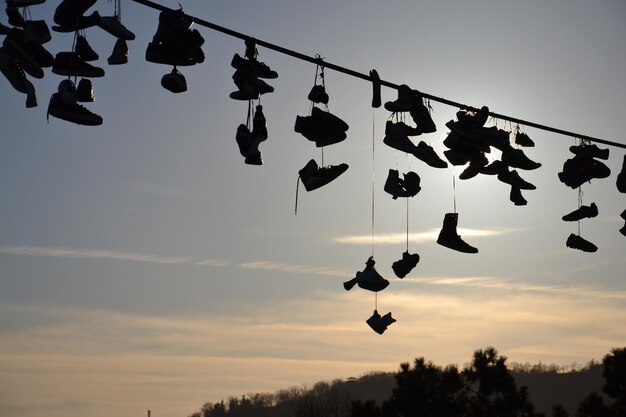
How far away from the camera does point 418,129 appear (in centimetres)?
543

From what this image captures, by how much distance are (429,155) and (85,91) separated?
208cm

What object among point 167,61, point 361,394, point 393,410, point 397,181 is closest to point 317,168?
point 397,181

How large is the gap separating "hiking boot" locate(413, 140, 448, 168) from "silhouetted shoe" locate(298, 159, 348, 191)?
473 millimetres

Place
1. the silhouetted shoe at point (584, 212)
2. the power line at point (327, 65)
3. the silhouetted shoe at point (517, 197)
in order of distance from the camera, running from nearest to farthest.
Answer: the power line at point (327, 65) → the silhouetted shoe at point (517, 197) → the silhouetted shoe at point (584, 212)

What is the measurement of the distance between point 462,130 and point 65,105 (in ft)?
7.70

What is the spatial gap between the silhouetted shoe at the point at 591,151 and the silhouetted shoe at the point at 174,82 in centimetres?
284

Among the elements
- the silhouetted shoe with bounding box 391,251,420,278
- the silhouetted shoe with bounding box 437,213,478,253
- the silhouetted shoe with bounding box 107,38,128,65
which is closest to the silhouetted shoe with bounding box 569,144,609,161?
the silhouetted shoe with bounding box 437,213,478,253

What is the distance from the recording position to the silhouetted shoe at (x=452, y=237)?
19.0 ft

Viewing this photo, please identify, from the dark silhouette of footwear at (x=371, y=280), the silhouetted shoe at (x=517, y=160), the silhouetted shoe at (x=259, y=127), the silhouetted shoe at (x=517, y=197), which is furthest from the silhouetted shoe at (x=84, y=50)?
the silhouetted shoe at (x=517, y=197)

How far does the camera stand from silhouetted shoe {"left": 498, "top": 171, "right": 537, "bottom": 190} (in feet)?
19.2

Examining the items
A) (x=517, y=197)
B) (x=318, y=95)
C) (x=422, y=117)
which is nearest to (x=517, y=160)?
(x=517, y=197)

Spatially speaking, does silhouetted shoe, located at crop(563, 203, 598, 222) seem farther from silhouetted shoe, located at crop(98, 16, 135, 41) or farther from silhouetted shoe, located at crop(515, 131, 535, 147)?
silhouetted shoe, located at crop(98, 16, 135, 41)

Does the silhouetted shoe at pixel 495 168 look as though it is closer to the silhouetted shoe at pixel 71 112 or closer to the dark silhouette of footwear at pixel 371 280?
the dark silhouette of footwear at pixel 371 280

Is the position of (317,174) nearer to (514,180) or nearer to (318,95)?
→ (318,95)
